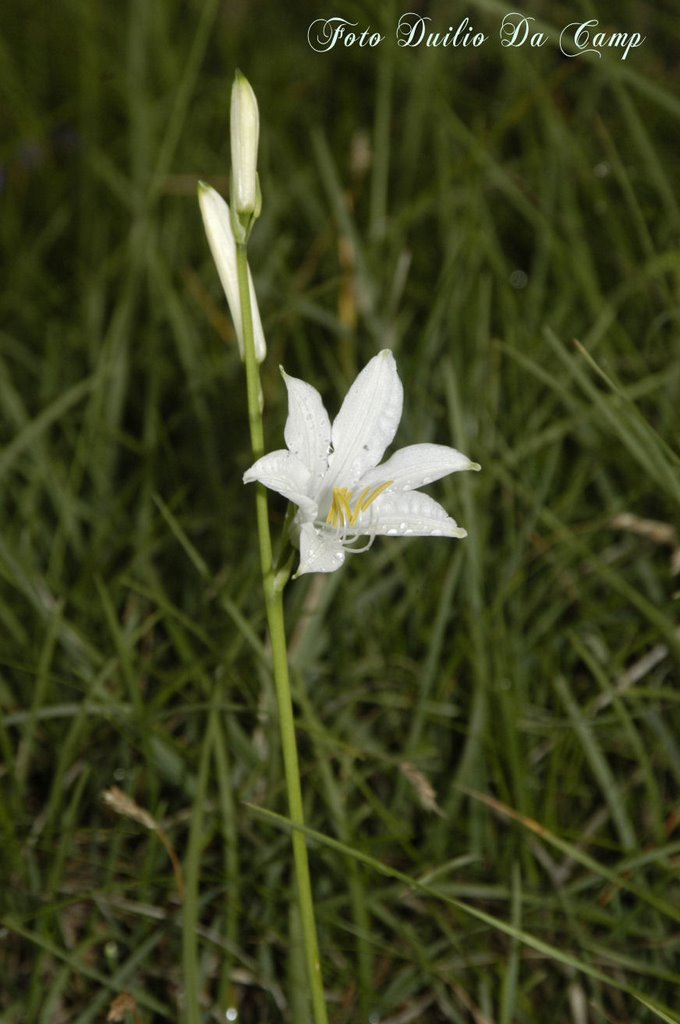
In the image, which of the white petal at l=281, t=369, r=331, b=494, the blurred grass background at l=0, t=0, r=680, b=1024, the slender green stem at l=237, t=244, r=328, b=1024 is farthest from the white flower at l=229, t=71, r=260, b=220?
the blurred grass background at l=0, t=0, r=680, b=1024

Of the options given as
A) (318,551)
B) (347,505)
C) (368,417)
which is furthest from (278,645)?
(368,417)

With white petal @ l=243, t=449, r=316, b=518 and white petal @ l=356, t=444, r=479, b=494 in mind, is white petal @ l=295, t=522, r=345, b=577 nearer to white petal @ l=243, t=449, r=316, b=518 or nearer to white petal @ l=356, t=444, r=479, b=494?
white petal @ l=243, t=449, r=316, b=518

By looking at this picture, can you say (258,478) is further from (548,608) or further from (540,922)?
(548,608)

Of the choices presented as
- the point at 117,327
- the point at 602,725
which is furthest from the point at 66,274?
the point at 602,725

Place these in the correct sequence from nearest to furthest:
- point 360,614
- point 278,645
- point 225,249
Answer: point 278,645, point 225,249, point 360,614

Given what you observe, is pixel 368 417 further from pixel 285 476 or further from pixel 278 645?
pixel 278 645

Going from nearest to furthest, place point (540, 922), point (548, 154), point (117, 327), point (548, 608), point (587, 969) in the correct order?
1. point (587, 969)
2. point (540, 922)
3. point (548, 608)
4. point (117, 327)
5. point (548, 154)
